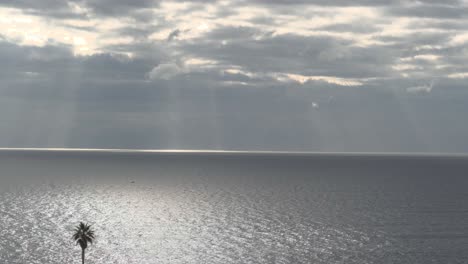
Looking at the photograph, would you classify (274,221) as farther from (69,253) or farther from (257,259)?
(69,253)

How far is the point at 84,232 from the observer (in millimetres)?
82812

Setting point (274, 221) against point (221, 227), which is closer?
point (221, 227)

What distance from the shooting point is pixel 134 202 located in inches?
7224

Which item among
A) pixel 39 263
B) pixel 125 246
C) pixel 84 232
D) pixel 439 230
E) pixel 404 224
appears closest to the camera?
pixel 84 232

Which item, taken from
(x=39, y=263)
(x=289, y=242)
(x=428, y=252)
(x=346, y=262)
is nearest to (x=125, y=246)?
(x=39, y=263)

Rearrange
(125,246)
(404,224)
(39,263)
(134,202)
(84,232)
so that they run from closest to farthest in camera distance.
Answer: (84,232) < (39,263) < (125,246) < (404,224) < (134,202)

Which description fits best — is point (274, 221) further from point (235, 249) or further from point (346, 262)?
point (346, 262)

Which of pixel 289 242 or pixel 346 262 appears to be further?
pixel 289 242

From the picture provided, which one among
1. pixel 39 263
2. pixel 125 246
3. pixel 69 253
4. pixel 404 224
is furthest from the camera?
pixel 404 224

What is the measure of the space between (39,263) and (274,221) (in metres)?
66.4

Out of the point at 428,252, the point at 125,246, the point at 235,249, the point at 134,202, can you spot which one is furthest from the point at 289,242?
the point at 134,202

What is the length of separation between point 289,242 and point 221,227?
956 inches

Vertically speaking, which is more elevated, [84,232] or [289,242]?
[84,232]

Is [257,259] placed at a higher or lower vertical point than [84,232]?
lower
